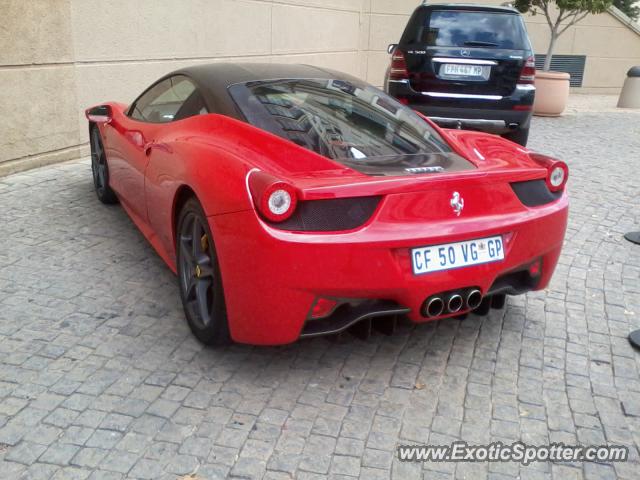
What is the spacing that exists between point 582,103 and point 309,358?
14.5m

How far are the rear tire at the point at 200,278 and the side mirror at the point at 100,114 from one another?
188 cm

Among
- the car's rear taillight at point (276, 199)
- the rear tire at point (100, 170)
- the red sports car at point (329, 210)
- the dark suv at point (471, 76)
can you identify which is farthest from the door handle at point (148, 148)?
the dark suv at point (471, 76)

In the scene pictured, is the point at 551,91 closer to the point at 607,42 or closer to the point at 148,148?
the point at 607,42

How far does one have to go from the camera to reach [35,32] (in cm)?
667

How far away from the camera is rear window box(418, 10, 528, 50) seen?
853 cm

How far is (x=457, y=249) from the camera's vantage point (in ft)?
10.2

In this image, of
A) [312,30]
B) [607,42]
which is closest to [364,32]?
[312,30]

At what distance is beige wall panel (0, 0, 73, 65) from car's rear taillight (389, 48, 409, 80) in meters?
3.78

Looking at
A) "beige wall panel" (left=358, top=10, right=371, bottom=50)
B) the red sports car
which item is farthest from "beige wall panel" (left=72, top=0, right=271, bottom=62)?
"beige wall panel" (left=358, top=10, right=371, bottom=50)

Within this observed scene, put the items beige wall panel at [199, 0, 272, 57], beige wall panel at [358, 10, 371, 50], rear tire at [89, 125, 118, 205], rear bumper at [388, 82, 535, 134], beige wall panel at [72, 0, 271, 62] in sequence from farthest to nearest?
beige wall panel at [358, 10, 371, 50] < beige wall panel at [199, 0, 272, 57] < rear bumper at [388, 82, 535, 134] < beige wall panel at [72, 0, 271, 62] < rear tire at [89, 125, 118, 205]

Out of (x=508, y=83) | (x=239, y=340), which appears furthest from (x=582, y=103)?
(x=239, y=340)

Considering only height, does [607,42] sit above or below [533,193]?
above

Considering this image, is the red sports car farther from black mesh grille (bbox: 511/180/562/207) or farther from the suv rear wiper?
the suv rear wiper

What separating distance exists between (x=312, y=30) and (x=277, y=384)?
35.4 ft
